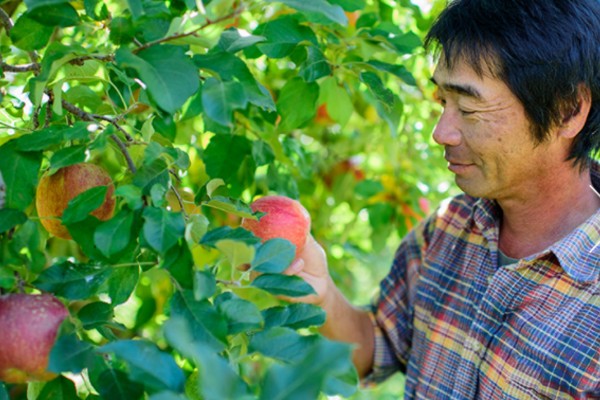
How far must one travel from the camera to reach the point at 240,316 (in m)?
0.84

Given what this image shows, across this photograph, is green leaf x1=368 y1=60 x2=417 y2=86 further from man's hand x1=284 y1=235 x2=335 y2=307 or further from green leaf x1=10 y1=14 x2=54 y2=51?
green leaf x1=10 y1=14 x2=54 y2=51

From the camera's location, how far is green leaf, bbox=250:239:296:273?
2.96 feet

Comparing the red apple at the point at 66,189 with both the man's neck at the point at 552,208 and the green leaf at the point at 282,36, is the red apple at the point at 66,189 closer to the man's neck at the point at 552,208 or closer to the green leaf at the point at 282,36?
the green leaf at the point at 282,36

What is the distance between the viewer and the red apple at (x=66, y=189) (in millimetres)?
1043

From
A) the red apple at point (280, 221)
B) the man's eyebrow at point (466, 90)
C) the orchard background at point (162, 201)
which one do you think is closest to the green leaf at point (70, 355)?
the orchard background at point (162, 201)

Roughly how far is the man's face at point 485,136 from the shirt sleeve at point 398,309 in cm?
36

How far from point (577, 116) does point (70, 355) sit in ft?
3.61

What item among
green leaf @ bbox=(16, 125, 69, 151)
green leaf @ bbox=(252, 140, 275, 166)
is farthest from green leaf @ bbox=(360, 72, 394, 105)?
green leaf @ bbox=(16, 125, 69, 151)

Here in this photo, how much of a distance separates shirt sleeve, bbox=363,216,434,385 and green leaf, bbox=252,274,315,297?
0.92 meters

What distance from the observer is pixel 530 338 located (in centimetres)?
139

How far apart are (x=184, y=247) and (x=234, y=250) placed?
0.19ft

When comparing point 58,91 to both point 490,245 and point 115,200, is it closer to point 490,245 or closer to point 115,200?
point 115,200

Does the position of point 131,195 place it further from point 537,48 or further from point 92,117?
point 537,48

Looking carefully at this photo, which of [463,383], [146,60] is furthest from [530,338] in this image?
[146,60]
